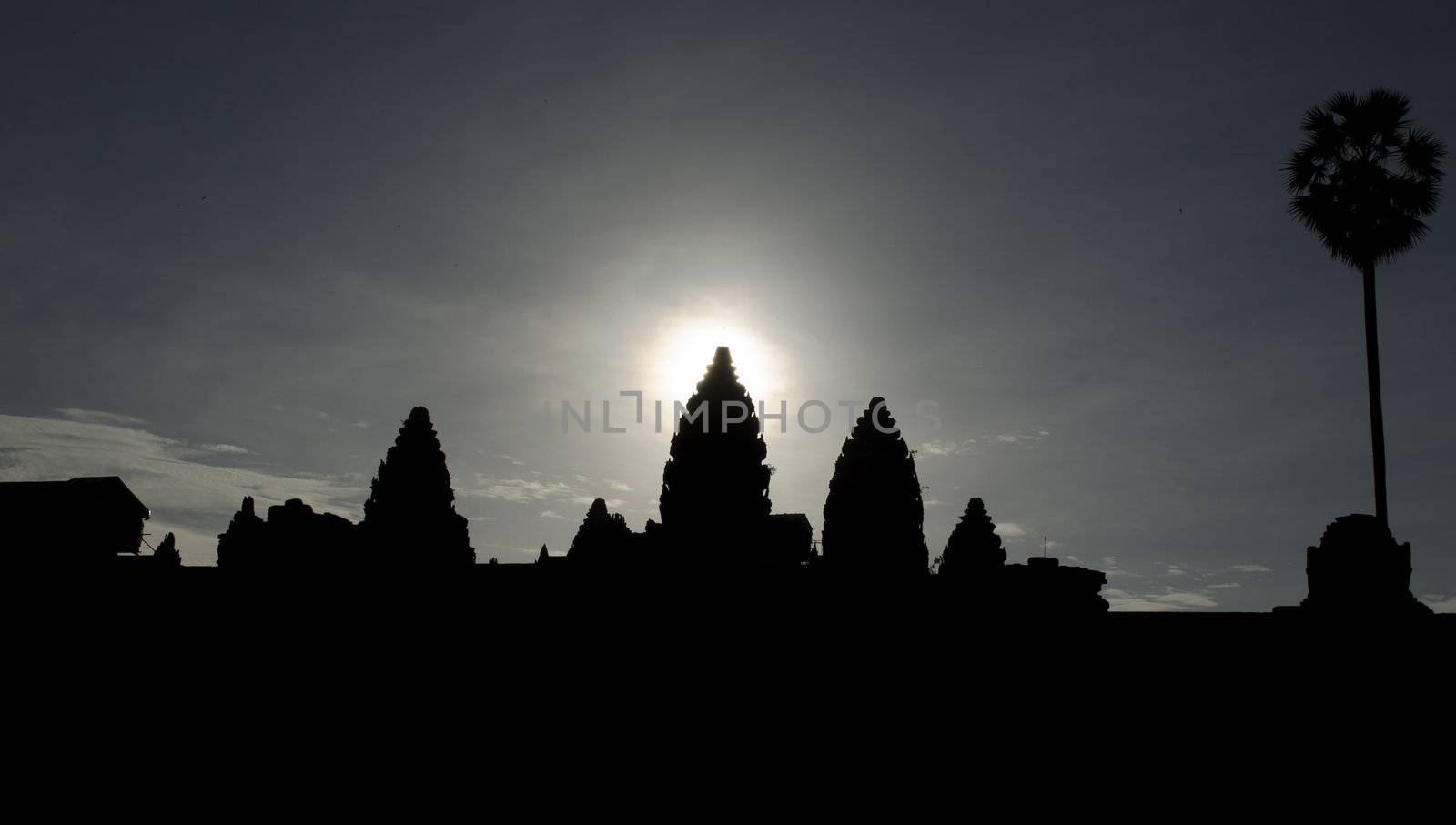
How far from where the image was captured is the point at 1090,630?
50.2ft

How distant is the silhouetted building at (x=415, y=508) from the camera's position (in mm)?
32656

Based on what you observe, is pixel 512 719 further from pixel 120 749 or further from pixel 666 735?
pixel 120 749

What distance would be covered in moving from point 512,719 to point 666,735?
251cm

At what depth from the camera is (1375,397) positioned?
2864 centimetres

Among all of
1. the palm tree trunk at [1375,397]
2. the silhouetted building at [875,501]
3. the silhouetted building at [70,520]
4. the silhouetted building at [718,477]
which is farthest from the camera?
the silhouetted building at [875,501]

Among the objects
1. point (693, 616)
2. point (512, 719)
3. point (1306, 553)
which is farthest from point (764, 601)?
point (1306, 553)

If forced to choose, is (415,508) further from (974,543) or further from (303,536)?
(974,543)

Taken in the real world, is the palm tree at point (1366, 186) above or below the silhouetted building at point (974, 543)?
above

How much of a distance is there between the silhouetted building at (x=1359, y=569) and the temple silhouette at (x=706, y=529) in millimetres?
28

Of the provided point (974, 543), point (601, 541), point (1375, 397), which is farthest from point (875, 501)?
point (1375, 397)

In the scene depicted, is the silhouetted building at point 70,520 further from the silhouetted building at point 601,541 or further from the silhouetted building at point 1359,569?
the silhouetted building at point 1359,569

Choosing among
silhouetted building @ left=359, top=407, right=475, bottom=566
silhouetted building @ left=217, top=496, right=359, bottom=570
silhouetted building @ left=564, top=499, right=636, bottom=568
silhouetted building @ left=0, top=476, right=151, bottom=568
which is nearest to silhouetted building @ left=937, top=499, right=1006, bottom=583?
silhouetted building @ left=564, top=499, right=636, bottom=568

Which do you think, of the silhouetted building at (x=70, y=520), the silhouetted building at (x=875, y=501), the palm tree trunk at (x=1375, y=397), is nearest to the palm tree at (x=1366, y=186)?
the palm tree trunk at (x=1375, y=397)

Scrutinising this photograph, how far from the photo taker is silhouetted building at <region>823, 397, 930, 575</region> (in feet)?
124
